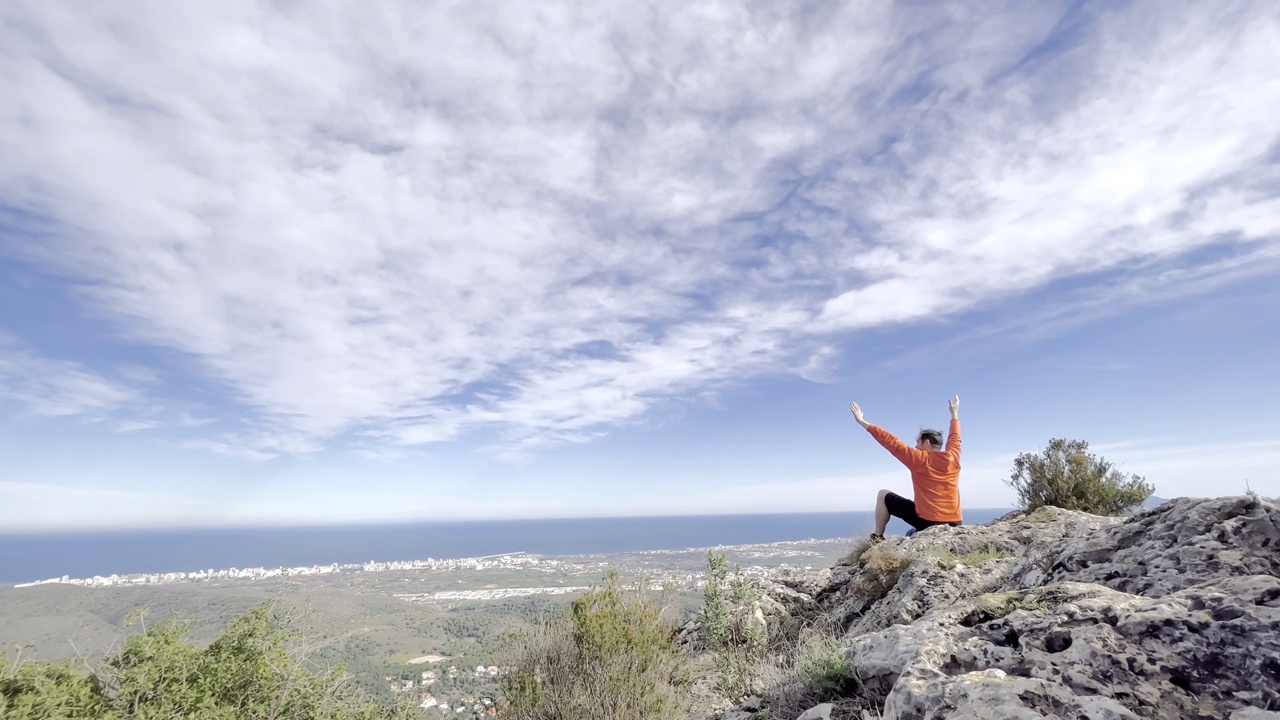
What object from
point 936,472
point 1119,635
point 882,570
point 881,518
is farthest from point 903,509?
point 1119,635

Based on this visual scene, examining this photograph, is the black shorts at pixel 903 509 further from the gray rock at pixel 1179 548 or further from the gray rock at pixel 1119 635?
the gray rock at pixel 1179 548

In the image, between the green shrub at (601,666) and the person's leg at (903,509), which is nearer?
the green shrub at (601,666)

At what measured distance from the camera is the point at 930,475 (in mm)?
8461

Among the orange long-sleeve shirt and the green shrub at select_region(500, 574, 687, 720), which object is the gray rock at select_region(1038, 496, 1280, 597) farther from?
the orange long-sleeve shirt

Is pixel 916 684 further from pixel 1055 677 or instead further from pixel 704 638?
pixel 704 638

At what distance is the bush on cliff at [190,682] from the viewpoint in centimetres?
672

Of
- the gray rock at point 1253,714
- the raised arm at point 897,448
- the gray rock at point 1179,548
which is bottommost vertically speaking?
the gray rock at point 1253,714

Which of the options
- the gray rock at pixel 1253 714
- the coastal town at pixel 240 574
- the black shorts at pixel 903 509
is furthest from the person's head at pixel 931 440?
the coastal town at pixel 240 574

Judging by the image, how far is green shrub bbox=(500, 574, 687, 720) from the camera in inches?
249

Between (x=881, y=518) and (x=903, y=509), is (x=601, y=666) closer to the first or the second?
(x=881, y=518)

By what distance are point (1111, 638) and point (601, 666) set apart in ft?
19.1

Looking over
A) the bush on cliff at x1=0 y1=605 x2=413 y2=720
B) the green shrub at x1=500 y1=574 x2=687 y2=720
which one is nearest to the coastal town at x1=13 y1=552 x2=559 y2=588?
the bush on cliff at x1=0 y1=605 x2=413 y2=720

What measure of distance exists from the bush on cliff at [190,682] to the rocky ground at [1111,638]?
24.5 ft

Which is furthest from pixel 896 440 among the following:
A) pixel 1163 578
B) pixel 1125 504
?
pixel 1163 578
